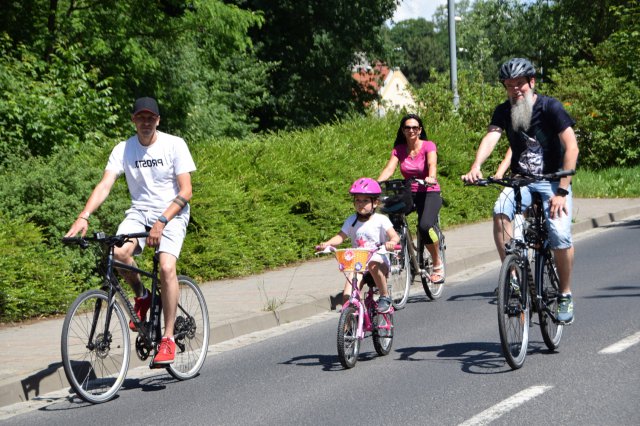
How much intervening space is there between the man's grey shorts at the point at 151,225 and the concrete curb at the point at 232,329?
110 cm

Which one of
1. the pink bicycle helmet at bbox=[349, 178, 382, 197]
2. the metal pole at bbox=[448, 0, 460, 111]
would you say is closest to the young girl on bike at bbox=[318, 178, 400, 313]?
the pink bicycle helmet at bbox=[349, 178, 382, 197]

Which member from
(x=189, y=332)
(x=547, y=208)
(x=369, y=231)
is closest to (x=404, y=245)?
(x=369, y=231)

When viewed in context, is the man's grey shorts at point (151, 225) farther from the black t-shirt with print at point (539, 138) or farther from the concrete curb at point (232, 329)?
the black t-shirt with print at point (539, 138)

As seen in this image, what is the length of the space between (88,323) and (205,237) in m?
6.33

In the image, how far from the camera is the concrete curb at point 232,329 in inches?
291

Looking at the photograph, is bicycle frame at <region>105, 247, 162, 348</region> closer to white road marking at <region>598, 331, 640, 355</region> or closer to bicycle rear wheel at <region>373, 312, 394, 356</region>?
bicycle rear wheel at <region>373, 312, 394, 356</region>

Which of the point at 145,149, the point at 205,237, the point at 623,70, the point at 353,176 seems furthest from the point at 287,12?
the point at 145,149

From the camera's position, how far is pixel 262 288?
12.4 m

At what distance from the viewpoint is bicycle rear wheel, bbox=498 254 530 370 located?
6.98 m

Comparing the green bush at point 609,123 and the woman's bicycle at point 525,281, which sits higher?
the green bush at point 609,123

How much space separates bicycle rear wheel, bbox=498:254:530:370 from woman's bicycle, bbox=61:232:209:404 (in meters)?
2.21

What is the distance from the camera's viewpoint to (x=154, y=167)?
751 cm

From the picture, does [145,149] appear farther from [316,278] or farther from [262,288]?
[316,278]

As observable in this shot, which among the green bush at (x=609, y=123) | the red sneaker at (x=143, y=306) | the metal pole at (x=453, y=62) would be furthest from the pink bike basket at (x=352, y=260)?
the green bush at (x=609, y=123)
